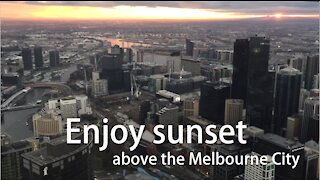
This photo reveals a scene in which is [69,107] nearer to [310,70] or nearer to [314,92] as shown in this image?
[314,92]

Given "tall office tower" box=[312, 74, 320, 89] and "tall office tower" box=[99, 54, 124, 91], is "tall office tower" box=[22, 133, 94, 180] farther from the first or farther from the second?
"tall office tower" box=[312, 74, 320, 89]

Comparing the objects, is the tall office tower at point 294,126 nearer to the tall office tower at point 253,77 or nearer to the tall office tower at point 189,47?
the tall office tower at point 253,77

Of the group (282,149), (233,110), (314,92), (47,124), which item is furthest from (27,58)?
(314,92)

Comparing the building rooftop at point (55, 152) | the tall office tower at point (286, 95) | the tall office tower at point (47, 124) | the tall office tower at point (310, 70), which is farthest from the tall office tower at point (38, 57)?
the tall office tower at point (310, 70)

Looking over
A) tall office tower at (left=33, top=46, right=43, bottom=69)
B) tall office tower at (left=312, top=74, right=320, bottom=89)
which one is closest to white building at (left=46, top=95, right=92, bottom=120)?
tall office tower at (left=33, top=46, right=43, bottom=69)

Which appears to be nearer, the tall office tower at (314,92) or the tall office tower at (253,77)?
the tall office tower at (253,77)

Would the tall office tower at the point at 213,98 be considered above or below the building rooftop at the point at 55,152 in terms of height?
below
